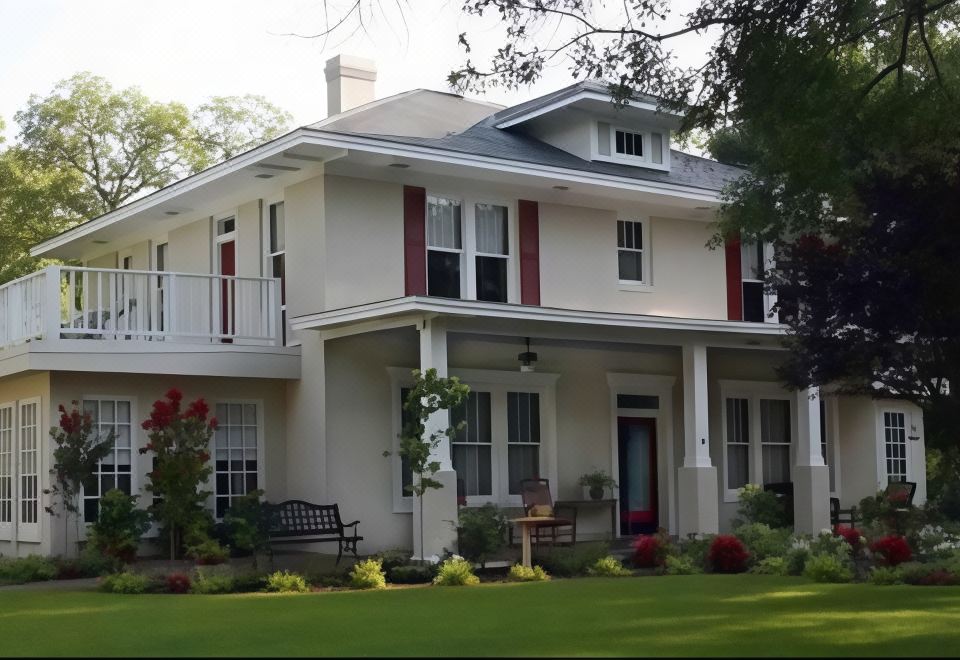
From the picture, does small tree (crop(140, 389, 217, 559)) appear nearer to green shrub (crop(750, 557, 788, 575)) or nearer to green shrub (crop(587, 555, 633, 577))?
green shrub (crop(587, 555, 633, 577))

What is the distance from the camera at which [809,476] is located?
821 inches

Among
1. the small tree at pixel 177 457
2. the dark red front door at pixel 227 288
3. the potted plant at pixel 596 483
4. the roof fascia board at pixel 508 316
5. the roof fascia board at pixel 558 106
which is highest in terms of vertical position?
the roof fascia board at pixel 558 106

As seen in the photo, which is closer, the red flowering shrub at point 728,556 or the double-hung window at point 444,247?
the red flowering shrub at point 728,556

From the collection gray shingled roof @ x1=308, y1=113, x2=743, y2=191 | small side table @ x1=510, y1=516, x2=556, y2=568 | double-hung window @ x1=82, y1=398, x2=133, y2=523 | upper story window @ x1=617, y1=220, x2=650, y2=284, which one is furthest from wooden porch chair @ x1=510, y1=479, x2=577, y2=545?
double-hung window @ x1=82, y1=398, x2=133, y2=523

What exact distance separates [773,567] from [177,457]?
7548mm

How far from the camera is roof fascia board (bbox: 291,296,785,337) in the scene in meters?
17.0

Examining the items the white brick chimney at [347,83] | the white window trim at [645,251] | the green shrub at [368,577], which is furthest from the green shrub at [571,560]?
the white brick chimney at [347,83]

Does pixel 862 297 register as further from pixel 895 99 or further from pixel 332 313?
pixel 332 313

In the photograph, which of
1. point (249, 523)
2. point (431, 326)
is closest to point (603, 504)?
point (431, 326)

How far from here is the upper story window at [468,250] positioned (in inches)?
794

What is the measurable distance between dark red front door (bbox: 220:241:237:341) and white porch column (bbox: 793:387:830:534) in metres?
8.79

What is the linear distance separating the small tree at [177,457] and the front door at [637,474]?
763cm

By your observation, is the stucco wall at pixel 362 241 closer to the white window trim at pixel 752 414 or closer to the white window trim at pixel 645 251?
the white window trim at pixel 645 251

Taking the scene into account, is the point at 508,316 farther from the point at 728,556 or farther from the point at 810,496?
the point at 810,496
